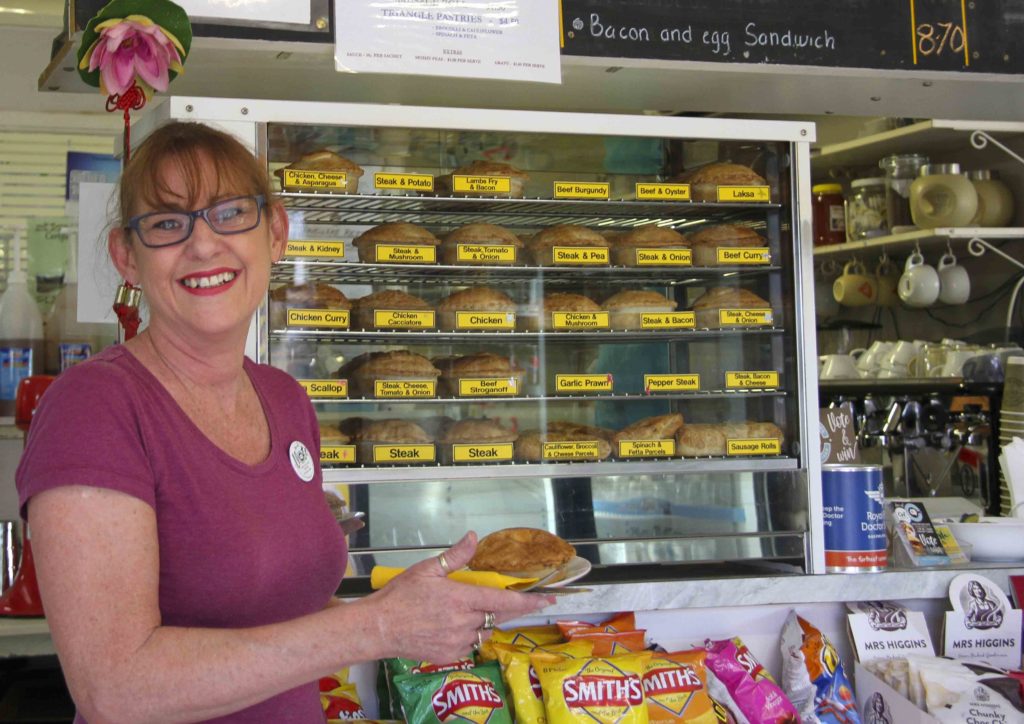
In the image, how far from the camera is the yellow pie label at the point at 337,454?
2541 mm

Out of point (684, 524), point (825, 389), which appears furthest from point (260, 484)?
point (825, 389)

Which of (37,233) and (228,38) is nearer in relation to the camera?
(228,38)

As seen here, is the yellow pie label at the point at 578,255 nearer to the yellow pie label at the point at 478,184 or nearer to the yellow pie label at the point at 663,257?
the yellow pie label at the point at 663,257

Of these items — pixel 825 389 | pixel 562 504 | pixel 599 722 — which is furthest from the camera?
pixel 825 389

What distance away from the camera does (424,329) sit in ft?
8.86

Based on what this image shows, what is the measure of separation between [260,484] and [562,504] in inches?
48.7

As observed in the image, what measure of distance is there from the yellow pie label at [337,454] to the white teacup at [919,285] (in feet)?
10.4

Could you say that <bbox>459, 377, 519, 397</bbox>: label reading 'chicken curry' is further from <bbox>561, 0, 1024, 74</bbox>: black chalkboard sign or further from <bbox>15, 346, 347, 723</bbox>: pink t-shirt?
<bbox>15, 346, 347, 723</bbox>: pink t-shirt

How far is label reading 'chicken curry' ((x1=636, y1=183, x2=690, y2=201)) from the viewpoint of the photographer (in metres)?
2.77

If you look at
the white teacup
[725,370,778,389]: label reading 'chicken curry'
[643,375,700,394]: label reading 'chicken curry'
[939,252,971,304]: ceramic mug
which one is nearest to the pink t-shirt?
[643,375,700,394]: label reading 'chicken curry'

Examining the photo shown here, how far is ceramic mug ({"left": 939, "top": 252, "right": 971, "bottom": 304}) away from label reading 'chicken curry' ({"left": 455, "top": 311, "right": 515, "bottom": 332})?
292 centimetres

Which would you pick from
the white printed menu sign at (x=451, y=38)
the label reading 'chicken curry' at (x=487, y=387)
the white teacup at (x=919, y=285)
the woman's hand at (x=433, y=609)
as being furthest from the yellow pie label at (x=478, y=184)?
the white teacup at (x=919, y=285)

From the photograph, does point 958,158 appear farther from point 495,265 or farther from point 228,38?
point 228,38

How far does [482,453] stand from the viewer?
2.63 meters
